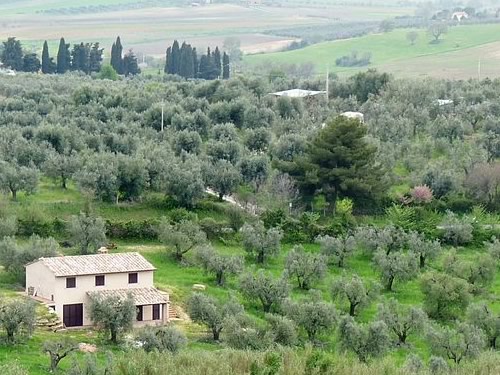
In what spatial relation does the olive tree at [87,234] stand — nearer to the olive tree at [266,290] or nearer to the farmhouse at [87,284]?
the farmhouse at [87,284]

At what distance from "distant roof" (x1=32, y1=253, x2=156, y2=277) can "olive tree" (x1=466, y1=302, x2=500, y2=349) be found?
38.7ft

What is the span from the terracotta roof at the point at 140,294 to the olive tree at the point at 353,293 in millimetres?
6617

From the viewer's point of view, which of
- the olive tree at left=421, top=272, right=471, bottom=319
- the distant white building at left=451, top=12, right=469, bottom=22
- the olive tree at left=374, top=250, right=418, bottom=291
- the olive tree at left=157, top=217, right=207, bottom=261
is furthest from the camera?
the distant white building at left=451, top=12, right=469, bottom=22

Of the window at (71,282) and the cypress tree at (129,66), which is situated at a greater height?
the window at (71,282)

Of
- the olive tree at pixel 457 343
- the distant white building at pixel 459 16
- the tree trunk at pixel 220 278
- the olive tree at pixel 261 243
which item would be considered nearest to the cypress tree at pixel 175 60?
the olive tree at pixel 261 243

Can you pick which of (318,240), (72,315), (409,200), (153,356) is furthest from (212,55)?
(153,356)

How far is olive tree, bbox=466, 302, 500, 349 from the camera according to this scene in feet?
161

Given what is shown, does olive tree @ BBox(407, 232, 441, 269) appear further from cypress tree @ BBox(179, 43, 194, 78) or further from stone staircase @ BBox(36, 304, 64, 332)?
cypress tree @ BBox(179, 43, 194, 78)

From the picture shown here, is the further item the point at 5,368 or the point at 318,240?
the point at 318,240

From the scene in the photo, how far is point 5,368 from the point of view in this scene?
36125mm

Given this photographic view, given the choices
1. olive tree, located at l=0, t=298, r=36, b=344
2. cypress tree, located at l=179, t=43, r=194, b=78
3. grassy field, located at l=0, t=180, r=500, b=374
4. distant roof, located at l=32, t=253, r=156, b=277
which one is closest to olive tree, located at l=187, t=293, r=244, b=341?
Answer: grassy field, located at l=0, t=180, r=500, b=374

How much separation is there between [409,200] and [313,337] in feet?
71.0

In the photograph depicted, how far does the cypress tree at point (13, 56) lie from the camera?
381 feet

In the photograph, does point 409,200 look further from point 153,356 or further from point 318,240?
point 153,356
